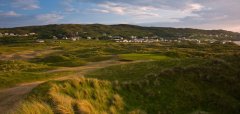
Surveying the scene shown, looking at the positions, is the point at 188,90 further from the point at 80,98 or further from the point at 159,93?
the point at 80,98

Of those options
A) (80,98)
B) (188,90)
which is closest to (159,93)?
(188,90)

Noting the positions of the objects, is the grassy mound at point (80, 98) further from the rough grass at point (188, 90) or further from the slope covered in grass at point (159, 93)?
the rough grass at point (188, 90)

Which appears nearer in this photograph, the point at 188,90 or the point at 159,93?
the point at 159,93

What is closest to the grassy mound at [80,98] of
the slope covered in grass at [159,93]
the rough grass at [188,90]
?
the slope covered in grass at [159,93]

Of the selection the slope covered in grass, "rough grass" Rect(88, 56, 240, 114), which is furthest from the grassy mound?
"rough grass" Rect(88, 56, 240, 114)

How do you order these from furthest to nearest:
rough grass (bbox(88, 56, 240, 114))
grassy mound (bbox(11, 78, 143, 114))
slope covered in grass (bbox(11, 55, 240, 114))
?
rough grass (bbox(88, 56, 240, 114)) → slope covered in grass (bbox(11, 55, 240, 114)) → grassy mound (bbox(11, 78, 143, 114))

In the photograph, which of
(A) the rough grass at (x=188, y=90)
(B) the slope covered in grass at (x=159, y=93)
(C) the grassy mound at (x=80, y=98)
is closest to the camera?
(C) the grassy mound at (x=80, y=98)

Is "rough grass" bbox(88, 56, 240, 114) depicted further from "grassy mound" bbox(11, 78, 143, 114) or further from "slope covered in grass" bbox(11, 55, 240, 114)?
"grassy mound" bbox(11, 78, 143, 114)

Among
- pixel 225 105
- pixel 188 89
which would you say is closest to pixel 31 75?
pixel 188 89

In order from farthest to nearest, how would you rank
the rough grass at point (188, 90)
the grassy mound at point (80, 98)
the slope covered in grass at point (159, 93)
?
1. the rough grass at point (188, 90)
2. the slope covered in grass at point (159, 93)
3. the grassy mound at point (80, 98)

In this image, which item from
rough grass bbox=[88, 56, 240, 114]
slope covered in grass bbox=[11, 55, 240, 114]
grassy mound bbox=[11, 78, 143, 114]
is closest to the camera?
grassy mound bbox=[11, 78, 143, 114]

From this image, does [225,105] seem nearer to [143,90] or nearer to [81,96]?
[143,90]
